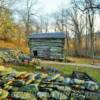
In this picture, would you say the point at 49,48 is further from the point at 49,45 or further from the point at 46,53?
the point at 46,53

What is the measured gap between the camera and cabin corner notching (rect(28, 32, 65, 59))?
25509 mm

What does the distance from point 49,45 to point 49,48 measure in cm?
32

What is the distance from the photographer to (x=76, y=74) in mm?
11445

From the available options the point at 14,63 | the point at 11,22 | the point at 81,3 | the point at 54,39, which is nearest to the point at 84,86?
the point at 14,63

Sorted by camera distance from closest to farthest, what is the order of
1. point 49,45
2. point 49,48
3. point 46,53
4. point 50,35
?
1. point 46,53
2. point 49,48
3. point 49,45
4. point 50,35

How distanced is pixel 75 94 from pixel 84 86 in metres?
0.46

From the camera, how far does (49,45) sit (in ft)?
86.5

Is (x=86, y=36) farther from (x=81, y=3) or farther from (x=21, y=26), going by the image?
(x=81, y=3)

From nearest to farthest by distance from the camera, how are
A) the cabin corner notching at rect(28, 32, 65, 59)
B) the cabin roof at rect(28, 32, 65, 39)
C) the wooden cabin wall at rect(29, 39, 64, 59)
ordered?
the wooden cabin wall at rect(29, 39, 64, 59), the cabin corner notching at rect(28, 32, 65, 59), the cabin roof at rect(28, 32, 65, 39)

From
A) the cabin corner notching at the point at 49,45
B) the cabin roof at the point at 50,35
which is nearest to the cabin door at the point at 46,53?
the cabin corner notching at the point at 49,45

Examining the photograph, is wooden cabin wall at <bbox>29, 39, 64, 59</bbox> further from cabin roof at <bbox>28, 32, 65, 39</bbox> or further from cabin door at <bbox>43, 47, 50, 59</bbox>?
cabin roof at <bbox>28, 32, 65, 39</bbox>

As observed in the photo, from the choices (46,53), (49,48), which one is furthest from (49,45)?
(46,53)

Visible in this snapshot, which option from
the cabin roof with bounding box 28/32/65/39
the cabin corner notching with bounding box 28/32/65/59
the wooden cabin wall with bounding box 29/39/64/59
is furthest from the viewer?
the cabin roof with bounding box 28/32/65/39

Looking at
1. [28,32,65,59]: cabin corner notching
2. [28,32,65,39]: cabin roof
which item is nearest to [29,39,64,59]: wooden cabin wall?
[28,32,65,59]: cabin corner notching
